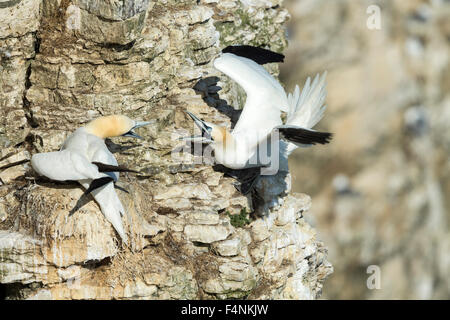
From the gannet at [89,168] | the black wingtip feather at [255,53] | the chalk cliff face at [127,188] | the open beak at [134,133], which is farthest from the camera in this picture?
the black wingtip feather at [255,53]

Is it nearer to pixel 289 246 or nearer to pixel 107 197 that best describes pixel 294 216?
pixel 289 246

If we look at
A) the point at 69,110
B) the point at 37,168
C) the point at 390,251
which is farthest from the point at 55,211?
the point at 390,251

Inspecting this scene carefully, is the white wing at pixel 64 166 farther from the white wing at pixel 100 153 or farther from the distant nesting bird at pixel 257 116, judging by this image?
the distant nesting bird at pixel 257 116

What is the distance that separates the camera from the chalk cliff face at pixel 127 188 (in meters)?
9.56

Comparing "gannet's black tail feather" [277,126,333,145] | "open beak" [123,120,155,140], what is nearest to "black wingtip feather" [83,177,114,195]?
"open beak" [123,120,155,140]

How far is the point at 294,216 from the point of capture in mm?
11547

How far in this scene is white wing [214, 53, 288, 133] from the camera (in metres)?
11.2

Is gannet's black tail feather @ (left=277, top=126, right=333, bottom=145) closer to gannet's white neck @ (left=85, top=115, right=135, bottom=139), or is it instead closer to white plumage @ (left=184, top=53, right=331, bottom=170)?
white plumage @ (left=184, top=53, right=331, bottom=170)

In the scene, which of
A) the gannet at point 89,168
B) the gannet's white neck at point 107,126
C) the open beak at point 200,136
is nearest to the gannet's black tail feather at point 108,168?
the gannet at point 89,168

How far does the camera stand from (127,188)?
33.2 feet

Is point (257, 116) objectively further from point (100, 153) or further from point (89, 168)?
point (89, 168)

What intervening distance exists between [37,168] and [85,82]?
1500 millimetres

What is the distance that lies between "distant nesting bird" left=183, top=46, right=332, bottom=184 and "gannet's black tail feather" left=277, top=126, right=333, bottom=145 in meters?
0.01

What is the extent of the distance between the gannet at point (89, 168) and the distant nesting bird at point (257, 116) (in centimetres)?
149
